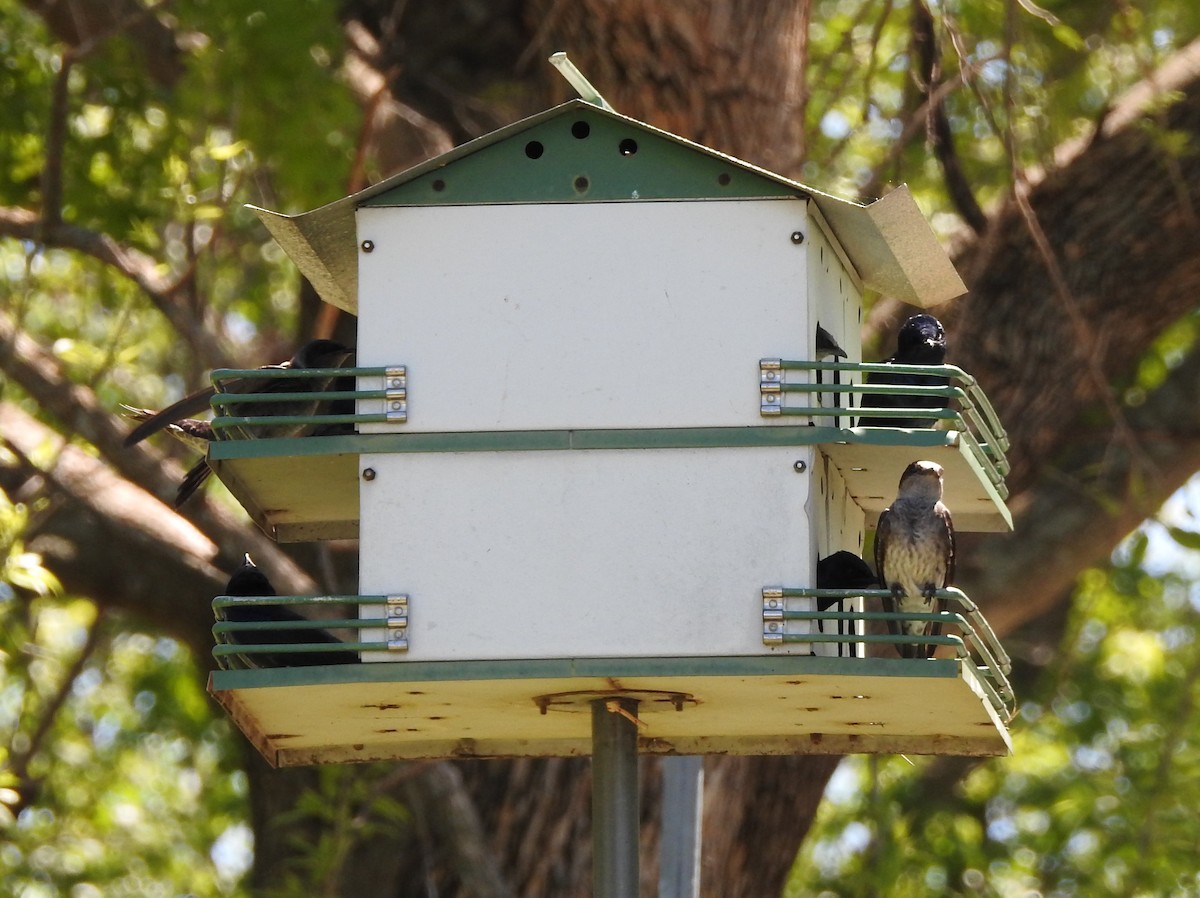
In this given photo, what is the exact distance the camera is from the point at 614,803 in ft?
14.5

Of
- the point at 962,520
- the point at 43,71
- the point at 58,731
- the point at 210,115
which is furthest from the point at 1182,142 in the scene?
the point at 58,731

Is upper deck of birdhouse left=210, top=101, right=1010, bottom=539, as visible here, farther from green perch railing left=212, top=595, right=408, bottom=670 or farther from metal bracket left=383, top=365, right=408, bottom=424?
green perch railing left=212, top=595, right=408, bottom=670

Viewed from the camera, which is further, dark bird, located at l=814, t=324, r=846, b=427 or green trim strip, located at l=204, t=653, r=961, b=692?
dark bird, located at l=814, t=324, r=846, b=427

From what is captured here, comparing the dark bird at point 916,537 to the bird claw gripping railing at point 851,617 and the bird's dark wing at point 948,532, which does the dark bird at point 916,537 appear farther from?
the bird claw gripping railing at point 851,617

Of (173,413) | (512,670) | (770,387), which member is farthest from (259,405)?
(770,387)

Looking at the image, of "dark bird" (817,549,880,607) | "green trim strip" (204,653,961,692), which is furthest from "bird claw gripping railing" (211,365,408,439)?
"dark bird" (817,549,880,607)

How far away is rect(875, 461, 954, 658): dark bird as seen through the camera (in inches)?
191

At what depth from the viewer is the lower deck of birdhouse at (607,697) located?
420cm

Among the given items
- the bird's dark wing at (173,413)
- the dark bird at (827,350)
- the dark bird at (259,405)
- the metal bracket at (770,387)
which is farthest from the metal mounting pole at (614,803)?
the bird's dark wing at (173,413)

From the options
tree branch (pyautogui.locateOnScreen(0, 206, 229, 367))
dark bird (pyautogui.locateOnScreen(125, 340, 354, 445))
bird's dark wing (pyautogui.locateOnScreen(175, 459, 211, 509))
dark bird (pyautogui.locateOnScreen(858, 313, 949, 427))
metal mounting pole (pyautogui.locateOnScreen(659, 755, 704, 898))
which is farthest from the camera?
tree branch (pyautogui.locateOnScreen(0, 206, 229, 367))

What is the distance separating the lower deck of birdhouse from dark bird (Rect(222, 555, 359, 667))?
6.9 inches

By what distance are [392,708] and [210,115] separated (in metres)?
3.53

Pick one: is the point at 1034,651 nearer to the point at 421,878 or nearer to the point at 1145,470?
the point at 1145,470

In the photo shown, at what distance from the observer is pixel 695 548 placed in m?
4.34
